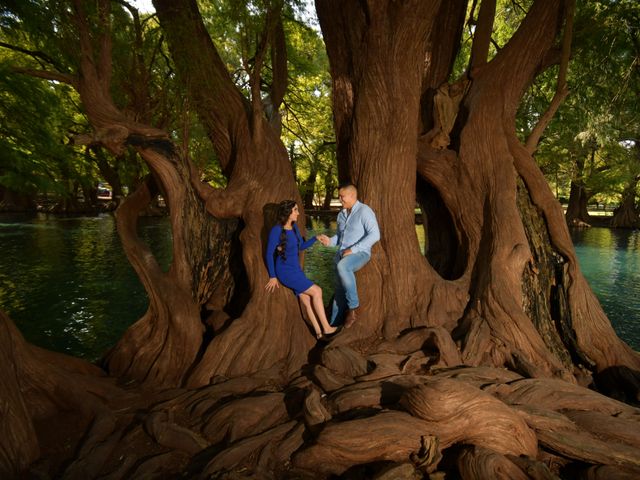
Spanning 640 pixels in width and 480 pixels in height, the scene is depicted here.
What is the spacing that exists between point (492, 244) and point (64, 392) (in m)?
5.36

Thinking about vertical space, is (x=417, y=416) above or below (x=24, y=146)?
below

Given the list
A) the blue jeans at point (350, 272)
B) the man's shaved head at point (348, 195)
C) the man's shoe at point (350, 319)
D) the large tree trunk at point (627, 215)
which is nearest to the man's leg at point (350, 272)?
the blue jeans at point (350, 272)

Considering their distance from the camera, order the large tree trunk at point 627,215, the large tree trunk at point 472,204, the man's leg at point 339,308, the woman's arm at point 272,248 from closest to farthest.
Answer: the woman's arm at point 272,248 < the large tree trunk at point 472,204 < the man's leg at point 339,308 < the large tree trunk at point 627,215

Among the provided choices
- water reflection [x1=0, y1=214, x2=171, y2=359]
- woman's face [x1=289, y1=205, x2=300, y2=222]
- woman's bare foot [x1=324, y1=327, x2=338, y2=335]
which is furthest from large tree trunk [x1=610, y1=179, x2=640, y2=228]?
woman's face [x1=289, y1=205, x2=300, y2=222]

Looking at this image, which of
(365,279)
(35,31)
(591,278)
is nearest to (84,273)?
(35,31)

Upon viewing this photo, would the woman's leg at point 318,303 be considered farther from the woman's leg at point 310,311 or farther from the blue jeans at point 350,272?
the blue jeans at point 350,272

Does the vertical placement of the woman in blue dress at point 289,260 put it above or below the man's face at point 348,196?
below

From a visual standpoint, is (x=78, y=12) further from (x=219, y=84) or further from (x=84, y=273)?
(x=84, y=273)

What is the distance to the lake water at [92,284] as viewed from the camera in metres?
8.16

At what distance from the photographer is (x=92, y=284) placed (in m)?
11.6

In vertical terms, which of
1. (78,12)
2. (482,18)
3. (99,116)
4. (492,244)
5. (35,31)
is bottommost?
(492,244)

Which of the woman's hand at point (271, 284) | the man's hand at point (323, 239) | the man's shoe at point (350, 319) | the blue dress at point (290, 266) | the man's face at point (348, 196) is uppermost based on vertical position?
the man's face at point (348, 196)

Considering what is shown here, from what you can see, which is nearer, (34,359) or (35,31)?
(34,359)

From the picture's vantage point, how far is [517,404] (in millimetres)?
3365
